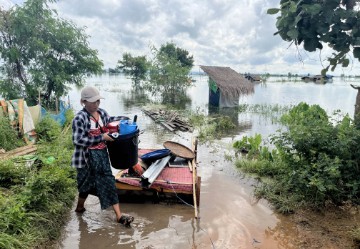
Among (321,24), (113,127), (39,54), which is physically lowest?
(113,127)

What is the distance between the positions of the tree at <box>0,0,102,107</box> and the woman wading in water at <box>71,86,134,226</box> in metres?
8.02

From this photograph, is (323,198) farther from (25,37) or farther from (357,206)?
(25,37)

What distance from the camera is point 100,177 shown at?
11.3 feet

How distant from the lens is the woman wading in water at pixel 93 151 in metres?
3.19

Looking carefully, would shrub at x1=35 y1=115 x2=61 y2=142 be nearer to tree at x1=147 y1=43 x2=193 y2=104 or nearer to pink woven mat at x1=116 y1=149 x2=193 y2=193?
pink woven mat at x1=116 y1=149 x2=193 y2=193

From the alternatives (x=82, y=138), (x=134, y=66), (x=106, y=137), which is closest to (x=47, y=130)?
(x=82, y=138)

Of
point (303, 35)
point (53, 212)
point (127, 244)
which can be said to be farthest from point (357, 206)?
point (53, 212)

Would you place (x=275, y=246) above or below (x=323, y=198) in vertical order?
below

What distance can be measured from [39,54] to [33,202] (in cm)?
878

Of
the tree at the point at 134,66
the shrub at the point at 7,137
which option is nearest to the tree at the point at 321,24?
the shrub at the point at 7,137

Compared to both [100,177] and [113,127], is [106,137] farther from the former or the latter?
[100,177]

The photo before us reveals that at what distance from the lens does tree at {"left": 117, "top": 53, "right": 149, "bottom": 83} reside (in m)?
30.5

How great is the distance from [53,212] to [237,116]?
1229 centimetres

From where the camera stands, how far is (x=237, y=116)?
14.7 m
